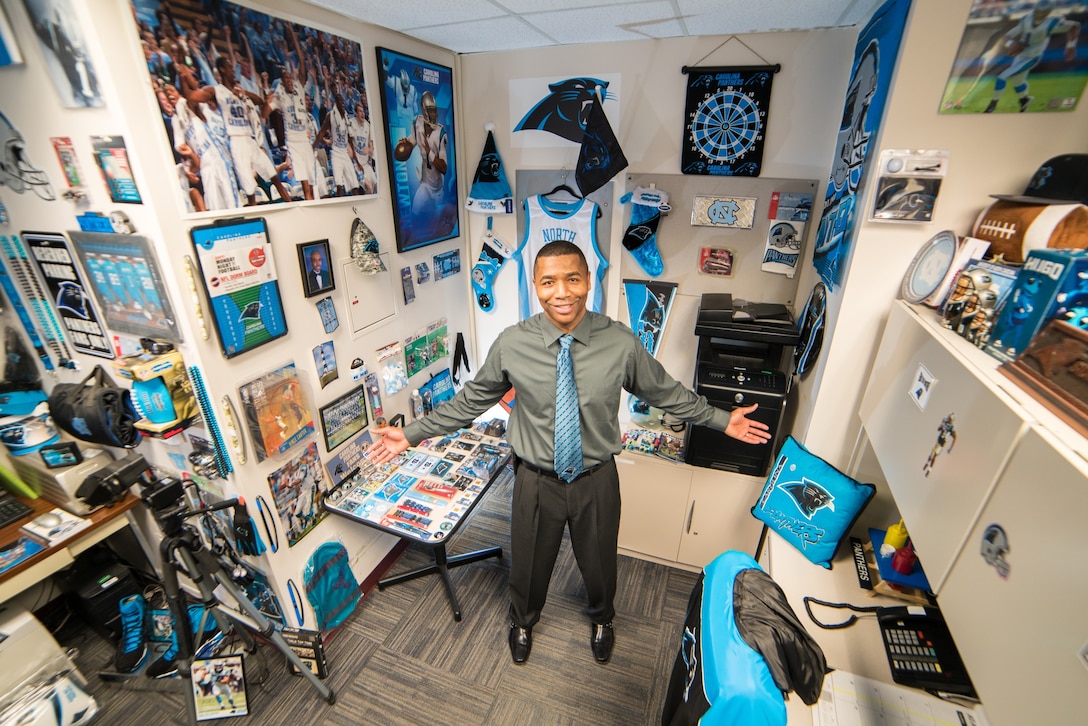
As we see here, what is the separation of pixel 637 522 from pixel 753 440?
3.33 ft

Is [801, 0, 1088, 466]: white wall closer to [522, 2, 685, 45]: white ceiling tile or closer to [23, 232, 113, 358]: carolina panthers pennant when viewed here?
[522, 2, 685, 45]: white ceiling tile

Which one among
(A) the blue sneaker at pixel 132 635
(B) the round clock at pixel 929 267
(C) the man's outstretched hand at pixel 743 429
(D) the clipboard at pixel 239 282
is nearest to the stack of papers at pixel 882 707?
(C) the man's outstretched hand at pixel 743 429

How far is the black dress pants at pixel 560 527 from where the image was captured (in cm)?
200

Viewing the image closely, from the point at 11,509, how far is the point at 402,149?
2.32m

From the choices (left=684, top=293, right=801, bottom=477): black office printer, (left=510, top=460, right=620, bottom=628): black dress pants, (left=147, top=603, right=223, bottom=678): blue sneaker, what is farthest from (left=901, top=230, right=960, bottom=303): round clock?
(left=147, top=603, right=223, bottom=678): blue sneaker

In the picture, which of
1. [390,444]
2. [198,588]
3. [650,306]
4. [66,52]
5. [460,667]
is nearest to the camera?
[66,52]

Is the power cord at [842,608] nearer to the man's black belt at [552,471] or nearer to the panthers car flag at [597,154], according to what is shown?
the man's black belt at [552,471]

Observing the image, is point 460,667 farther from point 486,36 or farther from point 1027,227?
point 486,36

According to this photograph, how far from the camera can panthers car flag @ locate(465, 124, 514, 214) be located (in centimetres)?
280

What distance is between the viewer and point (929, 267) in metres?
1.56

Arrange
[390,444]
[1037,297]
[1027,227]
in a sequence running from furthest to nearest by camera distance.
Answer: [390,444], [1027,227], [1037,297]

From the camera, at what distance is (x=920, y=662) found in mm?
1370

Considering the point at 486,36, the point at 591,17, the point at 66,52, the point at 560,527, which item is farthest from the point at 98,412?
the point at 591,17

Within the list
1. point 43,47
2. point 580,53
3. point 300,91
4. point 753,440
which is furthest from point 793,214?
point 43,47
